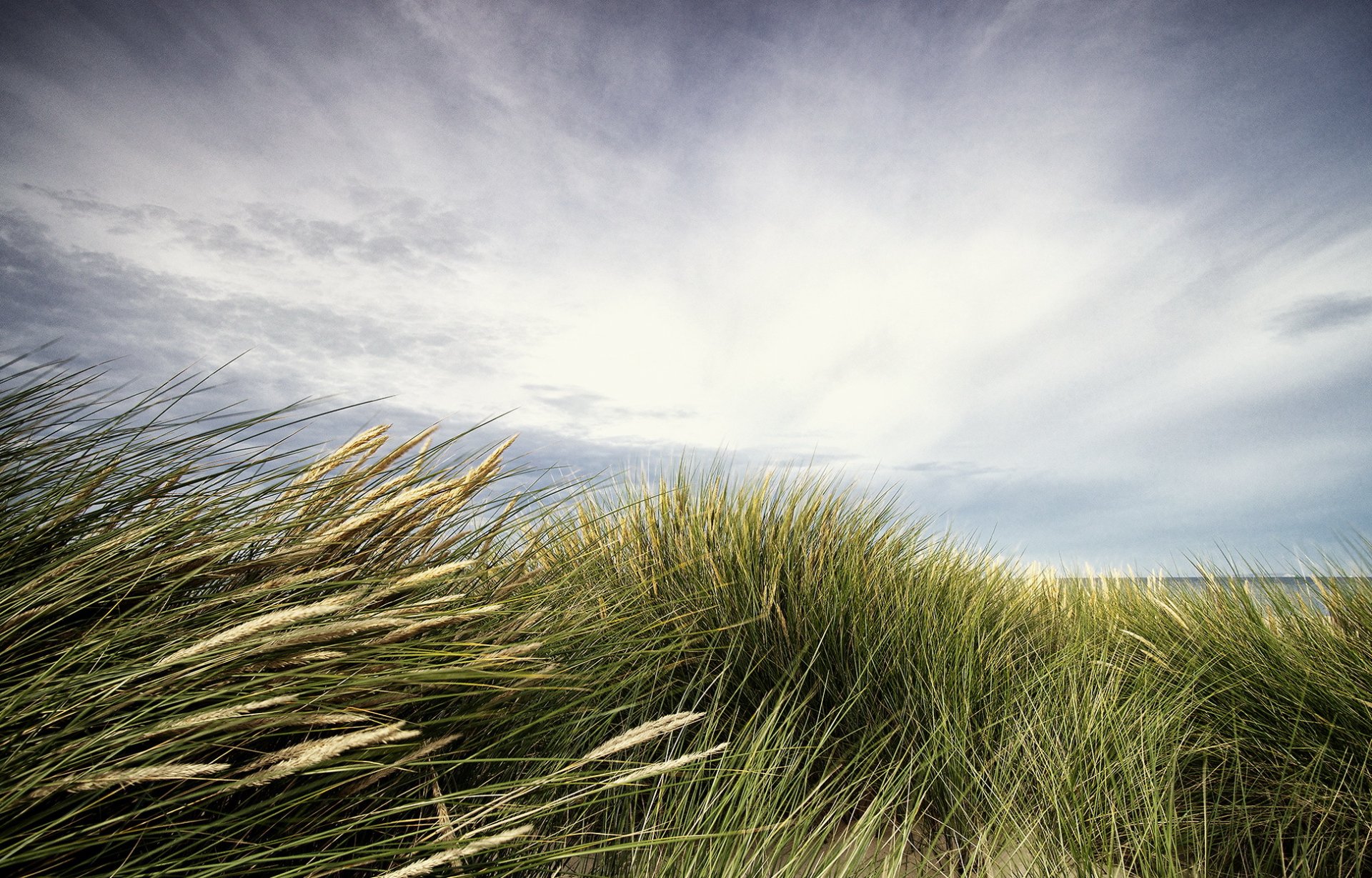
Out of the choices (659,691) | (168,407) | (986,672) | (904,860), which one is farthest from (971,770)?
(168,407)

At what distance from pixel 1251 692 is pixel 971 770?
63.0 inches

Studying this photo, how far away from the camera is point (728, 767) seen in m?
1.79

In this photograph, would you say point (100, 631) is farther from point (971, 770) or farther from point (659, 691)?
point (971, 770)

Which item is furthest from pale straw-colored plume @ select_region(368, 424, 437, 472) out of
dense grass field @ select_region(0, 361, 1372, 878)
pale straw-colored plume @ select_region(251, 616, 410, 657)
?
pale straw-colored plume @ select_region(251, 616, 410, 657)

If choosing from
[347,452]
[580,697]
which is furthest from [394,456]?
[580,697]

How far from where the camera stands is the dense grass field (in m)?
0.99

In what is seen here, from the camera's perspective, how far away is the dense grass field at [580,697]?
0.99m

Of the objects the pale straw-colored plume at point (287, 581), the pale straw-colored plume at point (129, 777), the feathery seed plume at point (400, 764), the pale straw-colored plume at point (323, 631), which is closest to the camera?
the pale straw-colored plume at point (129, 777)

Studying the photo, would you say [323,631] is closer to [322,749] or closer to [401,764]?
[322,749]

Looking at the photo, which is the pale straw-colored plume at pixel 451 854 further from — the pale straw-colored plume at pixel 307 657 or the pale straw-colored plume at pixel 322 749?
the pale straw-colored plume at pixel 307 657

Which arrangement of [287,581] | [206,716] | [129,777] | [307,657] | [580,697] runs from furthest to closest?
1. [580,697]
2. [287,581]
3. [307,657]
4. [206,716]
5. [129,777]

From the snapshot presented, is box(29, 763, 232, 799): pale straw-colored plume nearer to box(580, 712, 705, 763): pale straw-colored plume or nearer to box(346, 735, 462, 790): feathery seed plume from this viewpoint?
box(346, 735, 462, 790): feathery seed plume

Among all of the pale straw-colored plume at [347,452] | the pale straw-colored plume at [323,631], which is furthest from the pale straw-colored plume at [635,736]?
the pale straw-colored plume at [347,452]

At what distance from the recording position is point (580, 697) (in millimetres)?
1582
